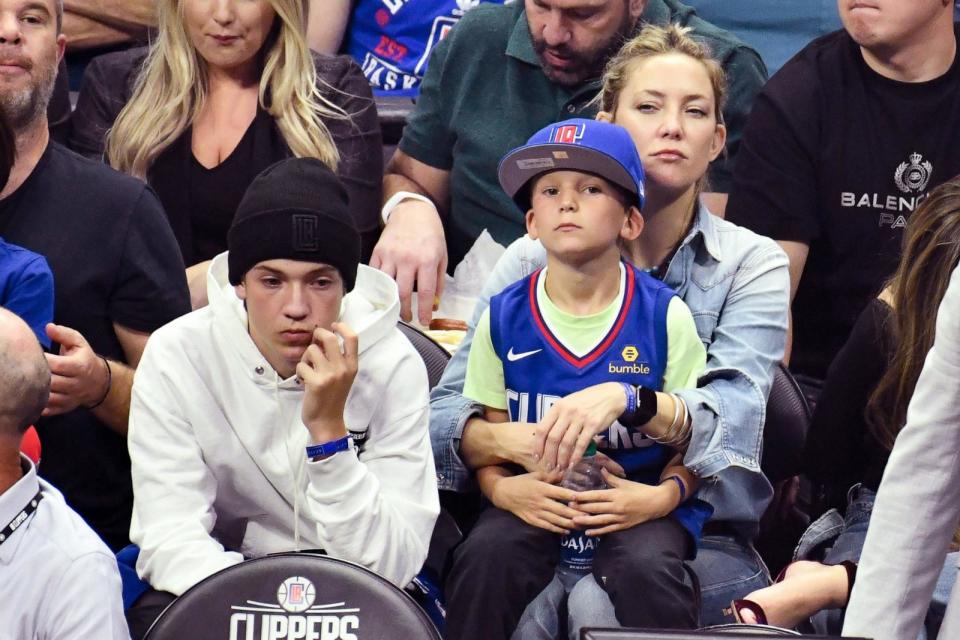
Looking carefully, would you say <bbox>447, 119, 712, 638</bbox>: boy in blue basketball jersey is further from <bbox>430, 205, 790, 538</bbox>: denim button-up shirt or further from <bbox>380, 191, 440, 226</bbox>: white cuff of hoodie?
<bbox>380, 191, 440, 226</bbox>: white cuff of hoodie

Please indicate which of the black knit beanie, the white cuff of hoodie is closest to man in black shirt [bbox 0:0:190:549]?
the black knit beanie

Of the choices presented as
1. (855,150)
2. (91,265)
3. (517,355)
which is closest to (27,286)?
(91,265)

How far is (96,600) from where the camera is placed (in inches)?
80.9

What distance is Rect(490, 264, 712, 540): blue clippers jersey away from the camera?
265cm

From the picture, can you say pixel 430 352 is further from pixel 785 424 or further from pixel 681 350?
pixel 785 424

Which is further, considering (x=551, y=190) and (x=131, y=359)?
(x=131, y=359)

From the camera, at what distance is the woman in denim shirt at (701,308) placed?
269cm

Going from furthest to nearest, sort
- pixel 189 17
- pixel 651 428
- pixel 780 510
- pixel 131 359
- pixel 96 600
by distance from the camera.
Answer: pixel 189 17
pixel 780 510
pixel 131 359
pixel 651 428
pixel 96 600

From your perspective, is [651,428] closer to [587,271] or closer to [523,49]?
[587,271]

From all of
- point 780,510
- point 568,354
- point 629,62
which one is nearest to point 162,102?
point 629,62

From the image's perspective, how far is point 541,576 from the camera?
257 cm

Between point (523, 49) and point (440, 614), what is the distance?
1.59m

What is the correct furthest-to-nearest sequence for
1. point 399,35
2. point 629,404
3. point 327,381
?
point 399,35
point 629,404
point 327,381

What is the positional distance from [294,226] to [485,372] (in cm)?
48
